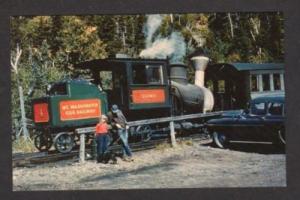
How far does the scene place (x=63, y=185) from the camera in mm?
7789

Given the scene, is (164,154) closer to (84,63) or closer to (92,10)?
(84,63)

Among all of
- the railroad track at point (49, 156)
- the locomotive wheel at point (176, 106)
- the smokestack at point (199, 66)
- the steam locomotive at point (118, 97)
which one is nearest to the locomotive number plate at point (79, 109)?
the steam locomotive at point (118, 97)

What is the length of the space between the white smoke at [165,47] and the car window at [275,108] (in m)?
1.54

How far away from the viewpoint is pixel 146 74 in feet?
27.2

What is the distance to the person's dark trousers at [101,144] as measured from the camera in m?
8.02

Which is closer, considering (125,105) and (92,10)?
(92,10)

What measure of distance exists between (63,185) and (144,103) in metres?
1.76

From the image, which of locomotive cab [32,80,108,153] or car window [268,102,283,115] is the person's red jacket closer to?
locomotive cab [32,80,108,153]

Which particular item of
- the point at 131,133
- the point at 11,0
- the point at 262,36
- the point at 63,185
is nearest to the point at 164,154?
the point at 131,133

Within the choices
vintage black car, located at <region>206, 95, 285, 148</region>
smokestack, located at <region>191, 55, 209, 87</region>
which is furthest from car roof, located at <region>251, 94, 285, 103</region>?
smokestack, located at <region>191, 55, 209, 87</region>

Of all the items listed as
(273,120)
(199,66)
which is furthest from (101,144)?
(273,120)

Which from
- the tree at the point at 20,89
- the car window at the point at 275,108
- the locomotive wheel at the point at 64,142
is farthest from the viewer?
the locomotive wheel at the point at 64,142

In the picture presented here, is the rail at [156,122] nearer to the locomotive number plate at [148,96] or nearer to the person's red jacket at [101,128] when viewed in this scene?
the person's red jacket at [101,128]

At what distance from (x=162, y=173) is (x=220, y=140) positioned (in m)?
1.12
